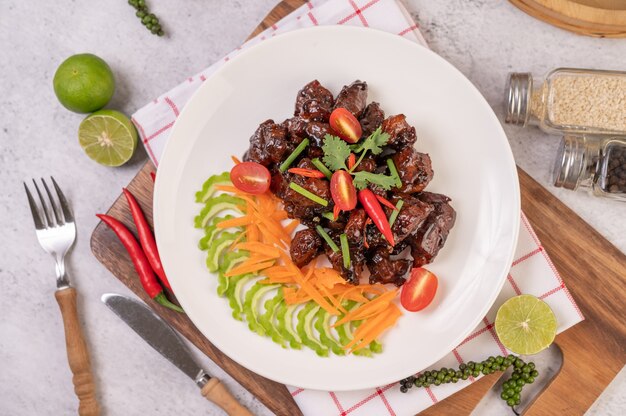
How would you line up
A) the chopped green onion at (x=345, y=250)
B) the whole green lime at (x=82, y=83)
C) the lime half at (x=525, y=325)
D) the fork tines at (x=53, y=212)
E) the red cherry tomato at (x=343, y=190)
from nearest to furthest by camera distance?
the red cherry tomato at (x=343, y=190) < the chopped green onion at (x=345, y=250) < the lime half at (x=525, y=325) < the whole green lime at (x=82, y=83) < the fork tines at (x=53, y=212)

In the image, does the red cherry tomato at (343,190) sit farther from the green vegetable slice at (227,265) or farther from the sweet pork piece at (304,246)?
the green vegetable slice at (227,265)

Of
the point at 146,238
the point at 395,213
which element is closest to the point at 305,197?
the point at 395,213

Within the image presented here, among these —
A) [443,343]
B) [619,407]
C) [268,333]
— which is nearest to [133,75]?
[268,333]

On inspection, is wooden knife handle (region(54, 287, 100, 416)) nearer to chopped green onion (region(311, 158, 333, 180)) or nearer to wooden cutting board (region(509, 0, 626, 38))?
Answer: chopped green onion (region(311, 158, 333, 180))

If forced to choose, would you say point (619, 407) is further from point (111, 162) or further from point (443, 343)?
point (111, 162)

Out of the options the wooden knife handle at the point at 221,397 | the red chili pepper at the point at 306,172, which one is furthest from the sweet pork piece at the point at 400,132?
the wooden knife handle at the point at 221,397

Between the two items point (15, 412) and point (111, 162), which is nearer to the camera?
point (111, 162)

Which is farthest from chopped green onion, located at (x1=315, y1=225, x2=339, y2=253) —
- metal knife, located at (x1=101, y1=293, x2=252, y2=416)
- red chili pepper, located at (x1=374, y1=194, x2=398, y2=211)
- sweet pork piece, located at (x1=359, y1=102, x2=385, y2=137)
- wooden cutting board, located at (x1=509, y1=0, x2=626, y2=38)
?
wooden cutting board, located at (x1=509, y1=0, x2=626, y2=38)
